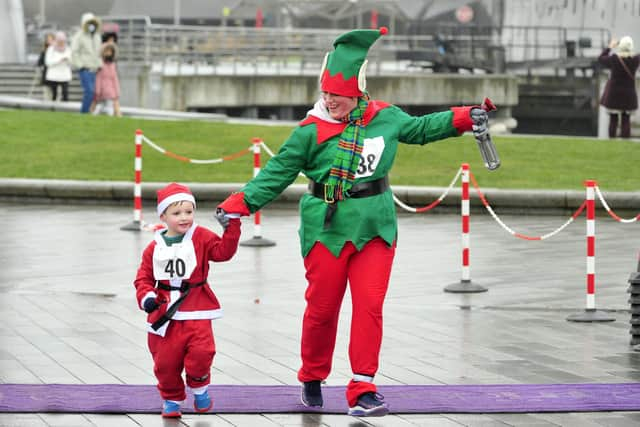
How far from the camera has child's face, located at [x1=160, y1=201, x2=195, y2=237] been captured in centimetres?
717

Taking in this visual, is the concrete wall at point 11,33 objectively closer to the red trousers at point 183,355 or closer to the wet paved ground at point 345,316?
the wet paved ground at point 345,316

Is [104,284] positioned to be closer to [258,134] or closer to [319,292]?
[319,292]

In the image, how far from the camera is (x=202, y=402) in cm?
721

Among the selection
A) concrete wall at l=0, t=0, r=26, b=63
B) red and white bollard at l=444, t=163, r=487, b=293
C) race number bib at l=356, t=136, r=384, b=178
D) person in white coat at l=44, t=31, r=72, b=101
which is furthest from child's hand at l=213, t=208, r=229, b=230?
concrete wall at l=0, t=0, r=26, b=63

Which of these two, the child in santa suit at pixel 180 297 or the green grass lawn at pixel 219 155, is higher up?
the child in santa suit at pixel 180 297

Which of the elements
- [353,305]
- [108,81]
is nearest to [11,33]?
[108,81]

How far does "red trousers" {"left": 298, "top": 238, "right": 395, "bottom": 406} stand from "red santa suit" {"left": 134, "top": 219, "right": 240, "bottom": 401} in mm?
475

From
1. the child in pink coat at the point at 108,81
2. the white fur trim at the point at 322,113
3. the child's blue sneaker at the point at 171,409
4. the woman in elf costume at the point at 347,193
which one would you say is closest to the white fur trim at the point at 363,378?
the woman in elf costume at the point at 347,193

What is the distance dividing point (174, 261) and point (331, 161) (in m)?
0.88

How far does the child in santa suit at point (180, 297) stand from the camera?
7086mm

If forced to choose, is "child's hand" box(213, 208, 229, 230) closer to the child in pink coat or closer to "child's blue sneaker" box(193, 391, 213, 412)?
"child's blue sneaker" box(193, 391, 213, 412)

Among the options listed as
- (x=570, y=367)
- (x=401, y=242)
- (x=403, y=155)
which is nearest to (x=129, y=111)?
(x=403, y=155)

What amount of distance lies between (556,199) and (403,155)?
4458 mm

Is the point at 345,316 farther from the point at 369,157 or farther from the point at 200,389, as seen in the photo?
the point at 200,389
